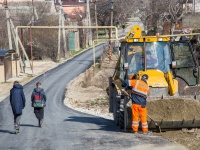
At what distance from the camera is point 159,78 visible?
13.8m

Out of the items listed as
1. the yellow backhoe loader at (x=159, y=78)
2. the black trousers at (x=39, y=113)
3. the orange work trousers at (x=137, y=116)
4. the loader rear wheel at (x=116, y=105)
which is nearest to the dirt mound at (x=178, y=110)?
the yellow backhoe loader at (x=159, y=78)

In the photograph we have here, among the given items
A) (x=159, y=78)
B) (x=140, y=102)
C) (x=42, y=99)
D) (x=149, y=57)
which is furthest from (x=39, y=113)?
(x=140, y=102)

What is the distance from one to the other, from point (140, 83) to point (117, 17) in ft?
205

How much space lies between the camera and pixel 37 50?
5388 cm

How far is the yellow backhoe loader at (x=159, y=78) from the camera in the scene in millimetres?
12867

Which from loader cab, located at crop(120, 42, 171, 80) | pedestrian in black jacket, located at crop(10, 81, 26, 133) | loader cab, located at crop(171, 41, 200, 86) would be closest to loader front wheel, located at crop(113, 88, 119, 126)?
loader cab, located at crop(120, 42, 171, 80)

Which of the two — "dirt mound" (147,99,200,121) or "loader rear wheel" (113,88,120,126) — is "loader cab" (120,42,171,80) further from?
"dirt mound" (147,99,200,121)

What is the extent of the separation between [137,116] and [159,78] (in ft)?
5.35

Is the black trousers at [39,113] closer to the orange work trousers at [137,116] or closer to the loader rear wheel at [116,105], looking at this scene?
the loader rear wheel at [116,105]

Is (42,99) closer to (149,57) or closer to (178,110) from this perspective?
(149,57)

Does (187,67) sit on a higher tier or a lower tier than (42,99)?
higher

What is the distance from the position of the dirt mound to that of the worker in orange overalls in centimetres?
50

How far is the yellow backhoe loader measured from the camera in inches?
507

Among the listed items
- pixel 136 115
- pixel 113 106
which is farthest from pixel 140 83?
pixel 113 106
